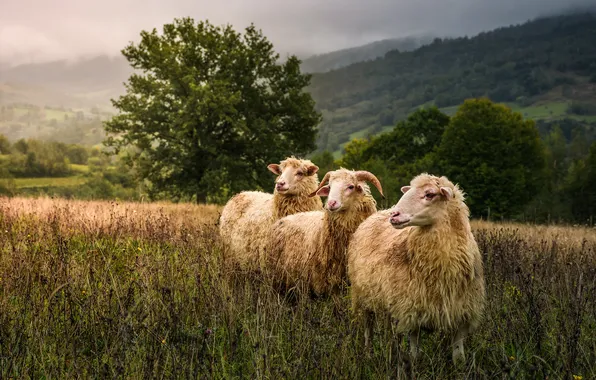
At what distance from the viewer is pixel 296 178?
8.24 m

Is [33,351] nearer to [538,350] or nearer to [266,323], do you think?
[266,323]

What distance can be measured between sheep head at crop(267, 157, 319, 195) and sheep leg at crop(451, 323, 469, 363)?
4.28 metres

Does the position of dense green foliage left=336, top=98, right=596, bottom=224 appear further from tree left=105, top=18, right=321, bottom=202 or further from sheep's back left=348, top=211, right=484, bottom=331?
sheep's back left=348, top=211, right=484, bottom=331

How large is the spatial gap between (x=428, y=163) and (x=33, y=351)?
35.3 metres

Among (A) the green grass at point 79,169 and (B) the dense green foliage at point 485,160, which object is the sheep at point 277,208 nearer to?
(B) the dense green foliage at point 485,160

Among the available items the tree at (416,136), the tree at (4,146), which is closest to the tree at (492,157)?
the tree at (416,136)

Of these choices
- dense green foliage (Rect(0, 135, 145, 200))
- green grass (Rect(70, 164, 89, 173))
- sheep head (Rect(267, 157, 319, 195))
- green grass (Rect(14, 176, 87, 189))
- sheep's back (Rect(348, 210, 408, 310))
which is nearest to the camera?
sheep's back (Rect(348, 210, 408, 310))

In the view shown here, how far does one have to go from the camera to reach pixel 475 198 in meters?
35.2

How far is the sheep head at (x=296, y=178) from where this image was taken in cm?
805

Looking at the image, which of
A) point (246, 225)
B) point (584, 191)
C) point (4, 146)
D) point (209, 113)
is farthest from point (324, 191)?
point (4, 146)

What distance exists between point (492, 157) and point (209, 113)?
23.0 meters

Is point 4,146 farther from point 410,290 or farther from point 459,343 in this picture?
point 459,343

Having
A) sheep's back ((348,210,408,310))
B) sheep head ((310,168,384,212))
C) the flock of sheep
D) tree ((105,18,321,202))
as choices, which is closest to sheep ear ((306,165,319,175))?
the flock of sheep

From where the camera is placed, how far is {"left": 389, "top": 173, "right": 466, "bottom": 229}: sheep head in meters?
4.27
